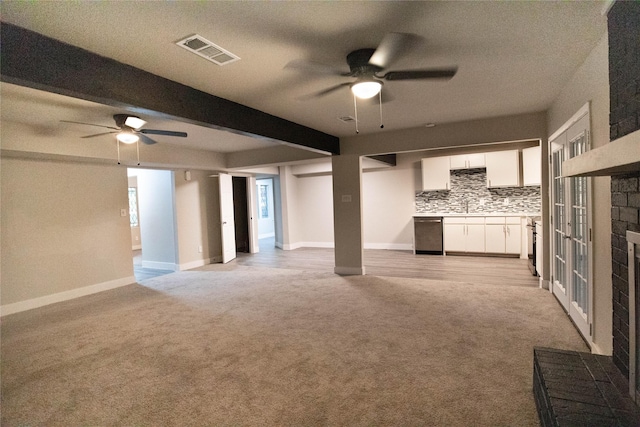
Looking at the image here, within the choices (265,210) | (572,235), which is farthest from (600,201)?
(265,210)

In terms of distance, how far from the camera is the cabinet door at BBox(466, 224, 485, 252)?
21.9 ft

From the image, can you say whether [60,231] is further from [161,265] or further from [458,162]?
[458,162]

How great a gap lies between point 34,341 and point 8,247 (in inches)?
69.3

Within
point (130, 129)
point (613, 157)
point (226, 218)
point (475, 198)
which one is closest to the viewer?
point (613, 157)

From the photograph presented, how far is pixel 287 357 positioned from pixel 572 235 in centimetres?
302

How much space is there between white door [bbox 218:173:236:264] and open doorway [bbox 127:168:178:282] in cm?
99

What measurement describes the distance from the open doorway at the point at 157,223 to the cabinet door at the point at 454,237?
5639 millimetres

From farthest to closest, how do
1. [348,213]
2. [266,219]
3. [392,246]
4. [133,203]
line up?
1. [266,219]
2. [133,203]
3. [392,246]
4. [348,213]

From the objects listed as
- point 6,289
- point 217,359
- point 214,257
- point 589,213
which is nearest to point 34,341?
point 6,289

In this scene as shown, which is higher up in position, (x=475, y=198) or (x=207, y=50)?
(x=207, y=50)

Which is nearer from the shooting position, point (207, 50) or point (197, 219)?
point (207, 50)

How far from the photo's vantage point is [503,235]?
651cm

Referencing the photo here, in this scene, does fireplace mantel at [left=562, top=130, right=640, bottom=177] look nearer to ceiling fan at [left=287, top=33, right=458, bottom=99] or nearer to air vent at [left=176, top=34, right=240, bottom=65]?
ceiling fan at [left=287, top=33, right=458, bottom=99]

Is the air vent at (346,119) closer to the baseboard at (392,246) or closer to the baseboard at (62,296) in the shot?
the baseboard at (392,246)
